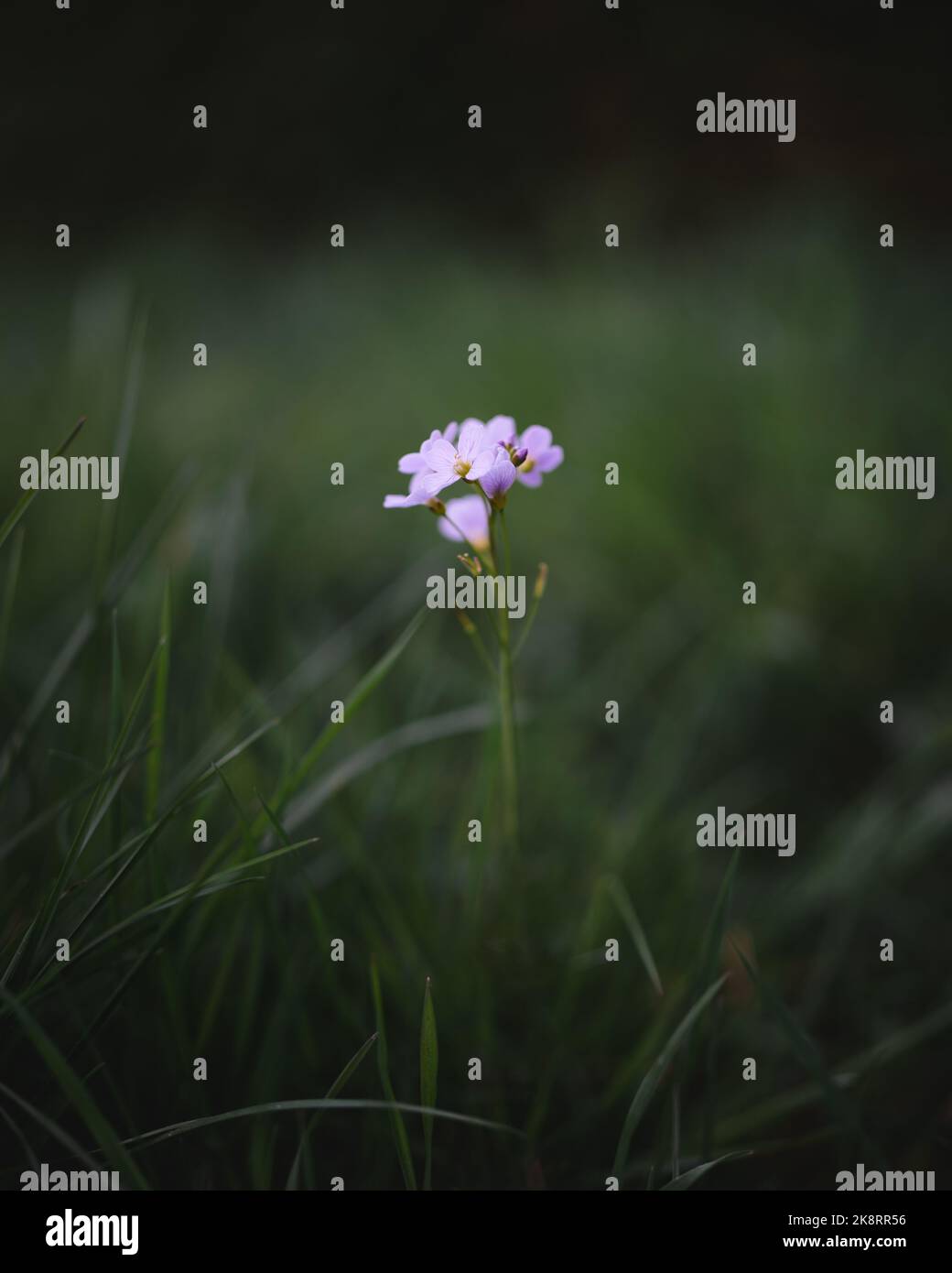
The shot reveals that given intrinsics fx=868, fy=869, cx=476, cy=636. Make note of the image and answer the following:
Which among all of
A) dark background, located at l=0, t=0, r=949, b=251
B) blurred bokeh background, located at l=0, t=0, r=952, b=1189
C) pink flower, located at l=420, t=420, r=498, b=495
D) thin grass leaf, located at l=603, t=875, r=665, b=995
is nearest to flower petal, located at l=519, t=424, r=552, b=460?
pink flower, located at l=420, t=420, r=498, b=495

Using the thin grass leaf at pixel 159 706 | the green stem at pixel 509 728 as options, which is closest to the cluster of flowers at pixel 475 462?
the green stem at pixel 509 728

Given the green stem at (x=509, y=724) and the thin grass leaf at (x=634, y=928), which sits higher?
the green stem at (x=509, y=724)

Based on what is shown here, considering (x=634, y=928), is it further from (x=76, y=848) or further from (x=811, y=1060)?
(x=76, y=848)

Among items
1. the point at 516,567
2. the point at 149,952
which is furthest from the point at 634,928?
the point at 516,567

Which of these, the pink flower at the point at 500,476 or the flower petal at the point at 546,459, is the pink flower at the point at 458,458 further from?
the flower petal at the point at 546,459

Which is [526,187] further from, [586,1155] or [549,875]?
[586,1155]

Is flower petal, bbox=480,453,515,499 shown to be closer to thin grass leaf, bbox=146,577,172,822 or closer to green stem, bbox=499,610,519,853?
green stem, bbox=499,610,519,853
